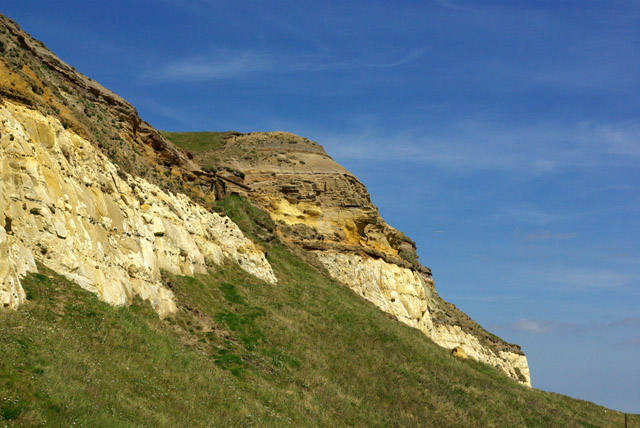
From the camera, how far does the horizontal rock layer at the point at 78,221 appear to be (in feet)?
62.0

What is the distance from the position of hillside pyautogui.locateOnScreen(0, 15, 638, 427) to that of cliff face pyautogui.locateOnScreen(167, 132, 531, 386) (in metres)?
0.26

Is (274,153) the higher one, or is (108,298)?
(274,153)

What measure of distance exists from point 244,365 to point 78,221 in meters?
8.61

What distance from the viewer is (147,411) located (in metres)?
15.3

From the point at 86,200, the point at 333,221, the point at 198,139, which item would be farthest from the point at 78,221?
the point at 198,139

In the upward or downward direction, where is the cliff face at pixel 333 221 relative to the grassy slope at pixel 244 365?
upward

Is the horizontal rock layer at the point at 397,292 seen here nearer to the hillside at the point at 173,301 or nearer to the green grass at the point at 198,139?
the hillside at the point at 173,301

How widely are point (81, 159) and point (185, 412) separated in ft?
42.0

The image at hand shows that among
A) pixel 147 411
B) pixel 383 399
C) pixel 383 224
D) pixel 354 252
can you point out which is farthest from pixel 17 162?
pixel 383 224

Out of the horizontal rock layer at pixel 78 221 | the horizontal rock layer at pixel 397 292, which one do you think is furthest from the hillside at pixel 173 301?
the horizontal rock layer at pixel 397 292

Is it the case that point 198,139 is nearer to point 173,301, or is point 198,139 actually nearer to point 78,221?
point 173,301

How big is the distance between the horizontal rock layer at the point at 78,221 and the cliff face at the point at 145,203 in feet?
0.18

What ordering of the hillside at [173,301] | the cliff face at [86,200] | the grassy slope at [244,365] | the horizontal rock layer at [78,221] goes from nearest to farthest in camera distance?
the grassy slope at [244,365], the hillside at [173,301], the horizontal rock layer at [78,221], the cliff face at [86,200]

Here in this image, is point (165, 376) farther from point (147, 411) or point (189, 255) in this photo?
point (189, 255)
